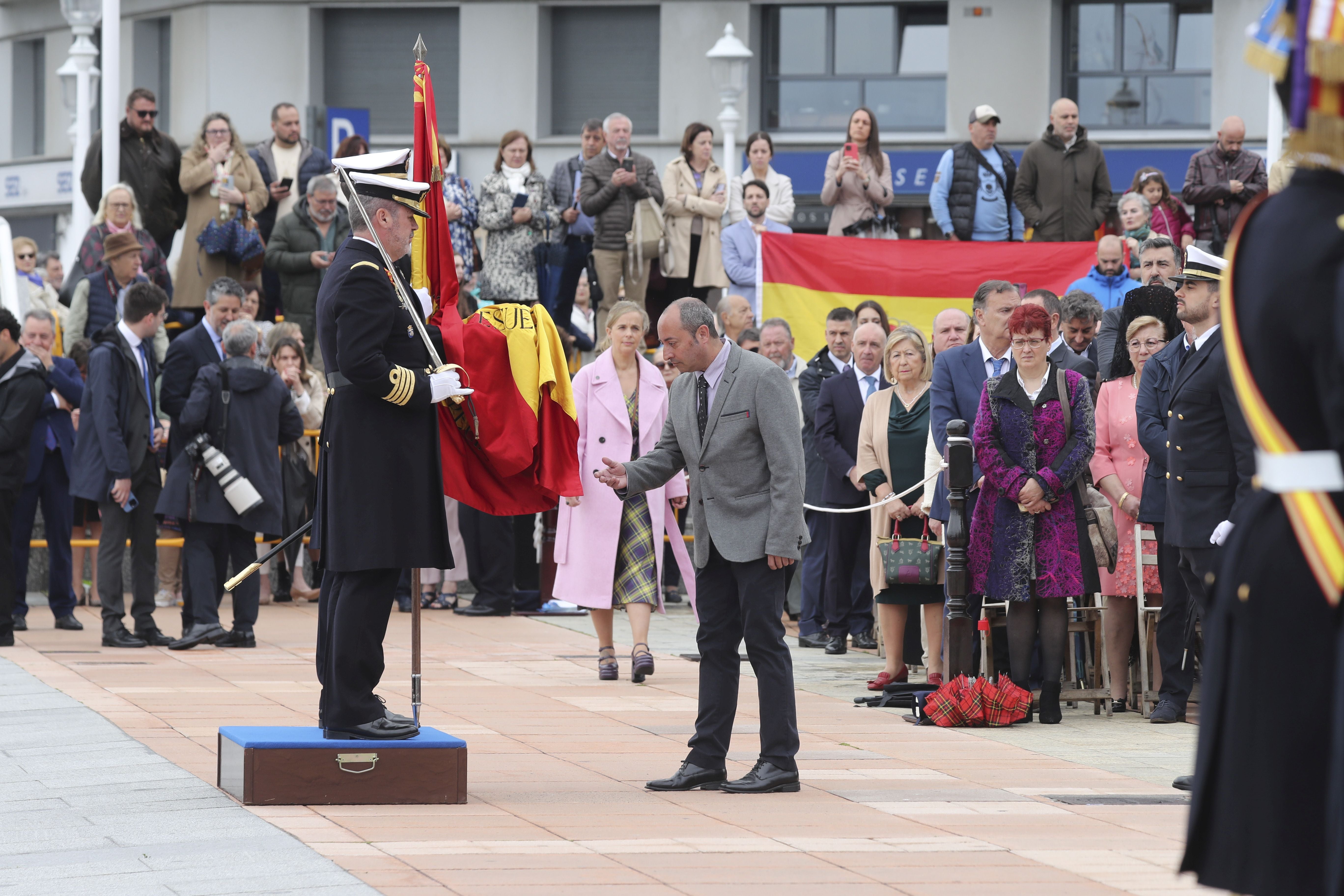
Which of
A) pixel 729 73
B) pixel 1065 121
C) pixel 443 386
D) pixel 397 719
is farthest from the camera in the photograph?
pixel 729 73

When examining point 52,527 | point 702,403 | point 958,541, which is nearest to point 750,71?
point 52,527

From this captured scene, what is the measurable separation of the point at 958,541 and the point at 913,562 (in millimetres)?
734

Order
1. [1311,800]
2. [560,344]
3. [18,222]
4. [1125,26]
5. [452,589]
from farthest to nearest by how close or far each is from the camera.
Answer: [18,222] < [1125,26] < [452,589] < [560,344] < [1311,800]

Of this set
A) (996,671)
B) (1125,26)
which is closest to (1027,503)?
(996,671)

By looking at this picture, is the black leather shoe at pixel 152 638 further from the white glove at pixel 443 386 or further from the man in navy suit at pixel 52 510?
the white glove at pixel 443 386

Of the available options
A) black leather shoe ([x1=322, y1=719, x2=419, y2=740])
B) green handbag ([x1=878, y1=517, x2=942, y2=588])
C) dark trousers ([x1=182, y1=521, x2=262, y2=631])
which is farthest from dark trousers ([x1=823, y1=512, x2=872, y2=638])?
black leather shoe ([x1=322, y1=719, x2=419, y2=740])

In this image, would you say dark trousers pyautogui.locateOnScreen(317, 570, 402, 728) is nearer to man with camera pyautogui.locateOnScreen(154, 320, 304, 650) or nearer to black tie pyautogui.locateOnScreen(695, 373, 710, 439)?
black tie pyautogui.locateOnScreen(695, 373, 710, 439)

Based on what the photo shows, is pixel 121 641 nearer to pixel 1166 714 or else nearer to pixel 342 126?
pixel 1166 714

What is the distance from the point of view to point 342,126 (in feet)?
68.3

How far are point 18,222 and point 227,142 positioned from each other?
21.9 metres

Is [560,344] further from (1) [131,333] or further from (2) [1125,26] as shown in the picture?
(2) [1125,26]

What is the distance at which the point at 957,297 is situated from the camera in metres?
16.2

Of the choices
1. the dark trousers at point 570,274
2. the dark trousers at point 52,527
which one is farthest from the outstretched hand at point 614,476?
the dark trousers at point 570,274

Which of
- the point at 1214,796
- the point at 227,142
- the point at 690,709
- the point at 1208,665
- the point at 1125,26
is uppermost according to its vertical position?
the point at 1125,26
